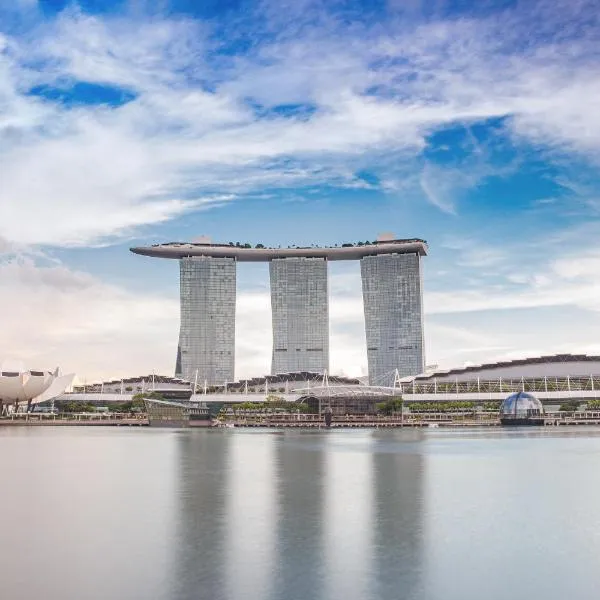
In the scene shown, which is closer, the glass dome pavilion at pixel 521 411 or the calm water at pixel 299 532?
the calm water at pixel 299 532

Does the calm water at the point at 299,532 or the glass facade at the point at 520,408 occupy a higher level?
the glass facade at the point at 520,408

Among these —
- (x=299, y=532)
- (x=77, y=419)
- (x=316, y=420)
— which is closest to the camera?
(x=299, y=532)

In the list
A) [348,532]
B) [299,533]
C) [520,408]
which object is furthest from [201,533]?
[520,408]

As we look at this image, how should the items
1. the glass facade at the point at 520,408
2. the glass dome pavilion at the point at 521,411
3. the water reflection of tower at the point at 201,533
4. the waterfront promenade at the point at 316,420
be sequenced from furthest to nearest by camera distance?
the waterfront promenade at the point at 316,420, the glass facade at the point at 520,408, the glass dome pavilion at the point at 521,411, the water reflection of tower at the point at 201,533

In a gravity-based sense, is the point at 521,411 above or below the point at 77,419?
below

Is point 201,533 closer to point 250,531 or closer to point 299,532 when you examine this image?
point 250,531

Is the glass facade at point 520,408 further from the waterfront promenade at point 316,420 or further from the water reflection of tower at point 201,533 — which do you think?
the water reflection of tower at point 201,533

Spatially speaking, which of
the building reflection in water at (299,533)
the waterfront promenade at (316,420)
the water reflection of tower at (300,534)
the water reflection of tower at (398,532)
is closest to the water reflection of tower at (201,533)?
the building reflection in water at (299,533)

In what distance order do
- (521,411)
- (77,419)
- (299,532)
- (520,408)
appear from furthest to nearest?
1. (77,419)
2. (520,408)
3. (521,411)
4. (299,532)
